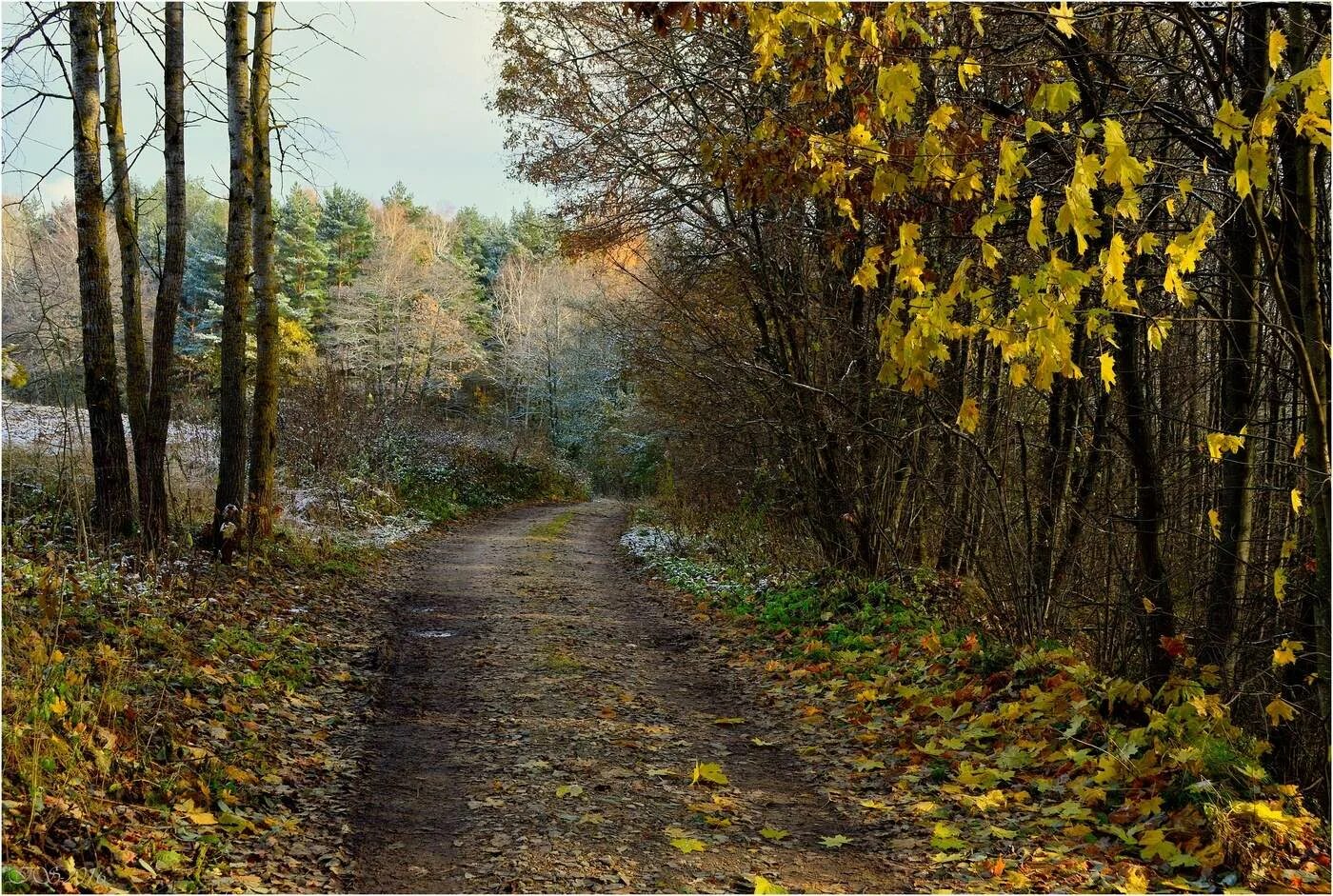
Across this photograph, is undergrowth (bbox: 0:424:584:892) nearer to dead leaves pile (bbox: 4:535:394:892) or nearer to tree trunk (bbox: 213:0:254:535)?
dead leaves pile (bbox: 4:535:394:892)

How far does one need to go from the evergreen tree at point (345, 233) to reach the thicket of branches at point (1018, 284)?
127 feet

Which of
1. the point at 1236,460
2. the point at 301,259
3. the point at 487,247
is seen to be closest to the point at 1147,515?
the point at 1236,460

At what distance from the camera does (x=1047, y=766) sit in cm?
514

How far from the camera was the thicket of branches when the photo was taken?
4086mm

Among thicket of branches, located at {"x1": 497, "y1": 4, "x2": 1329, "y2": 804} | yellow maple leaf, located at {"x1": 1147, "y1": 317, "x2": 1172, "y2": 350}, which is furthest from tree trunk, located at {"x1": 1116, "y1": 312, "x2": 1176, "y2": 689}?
yellow maple leaf, located at {"x1": 1147, "y1": 317, "x2": 1172, "y2": 350}

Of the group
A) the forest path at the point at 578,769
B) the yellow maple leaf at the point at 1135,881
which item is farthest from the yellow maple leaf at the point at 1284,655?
the forest path at the point at 578,769

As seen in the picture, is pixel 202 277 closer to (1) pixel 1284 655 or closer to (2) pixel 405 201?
(2) pixel 405 201

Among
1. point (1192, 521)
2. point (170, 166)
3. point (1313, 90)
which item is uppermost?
point (170, 166)

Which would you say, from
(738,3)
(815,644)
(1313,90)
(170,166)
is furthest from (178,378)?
(1313,90)

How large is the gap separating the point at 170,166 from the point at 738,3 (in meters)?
7.32

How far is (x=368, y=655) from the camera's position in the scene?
796cm

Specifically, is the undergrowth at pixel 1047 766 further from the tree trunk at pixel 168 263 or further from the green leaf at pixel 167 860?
the tree trunk at pixel 168 263

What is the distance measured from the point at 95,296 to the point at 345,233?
4265 centimetres

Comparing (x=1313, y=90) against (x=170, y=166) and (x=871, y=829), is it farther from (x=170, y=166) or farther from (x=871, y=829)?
(x=170, y=166)
